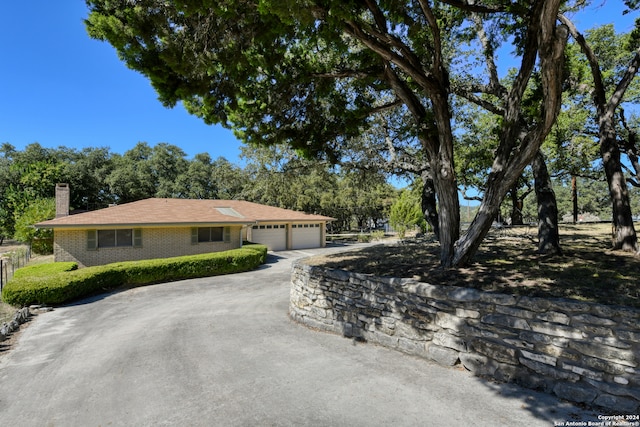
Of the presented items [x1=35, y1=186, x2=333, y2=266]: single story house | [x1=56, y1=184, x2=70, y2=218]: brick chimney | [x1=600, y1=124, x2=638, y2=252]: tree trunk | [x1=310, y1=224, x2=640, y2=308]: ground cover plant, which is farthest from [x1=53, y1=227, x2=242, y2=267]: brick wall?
[x1=600, y1=124, x2=638, y2=252]: tree trunk

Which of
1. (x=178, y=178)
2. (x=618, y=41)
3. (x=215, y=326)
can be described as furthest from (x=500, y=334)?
(x=178, y=178)

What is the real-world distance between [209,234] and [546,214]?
1606 cm

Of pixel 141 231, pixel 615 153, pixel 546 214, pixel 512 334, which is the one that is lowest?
pixel 512 334

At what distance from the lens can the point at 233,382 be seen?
4.91 metres

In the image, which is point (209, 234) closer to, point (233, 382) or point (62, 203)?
point (62, 203)

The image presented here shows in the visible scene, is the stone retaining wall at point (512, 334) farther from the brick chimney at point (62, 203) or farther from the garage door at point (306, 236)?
the garage door at point (306, 236)

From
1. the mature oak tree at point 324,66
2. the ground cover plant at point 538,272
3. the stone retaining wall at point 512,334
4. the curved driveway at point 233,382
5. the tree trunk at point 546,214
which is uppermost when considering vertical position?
the mature oak tree at point 324,66

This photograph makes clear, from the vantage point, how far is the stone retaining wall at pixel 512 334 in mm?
3717

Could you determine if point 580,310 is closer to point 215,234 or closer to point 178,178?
point 215,234

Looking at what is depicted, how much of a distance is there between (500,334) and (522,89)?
16.1 ft

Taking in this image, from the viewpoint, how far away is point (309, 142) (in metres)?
9.34

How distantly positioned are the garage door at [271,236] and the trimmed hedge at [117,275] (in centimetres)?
489

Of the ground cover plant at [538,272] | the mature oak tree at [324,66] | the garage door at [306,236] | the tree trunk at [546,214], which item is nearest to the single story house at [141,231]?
the garage door at [306,236]

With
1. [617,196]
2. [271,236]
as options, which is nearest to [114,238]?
[271,236]
